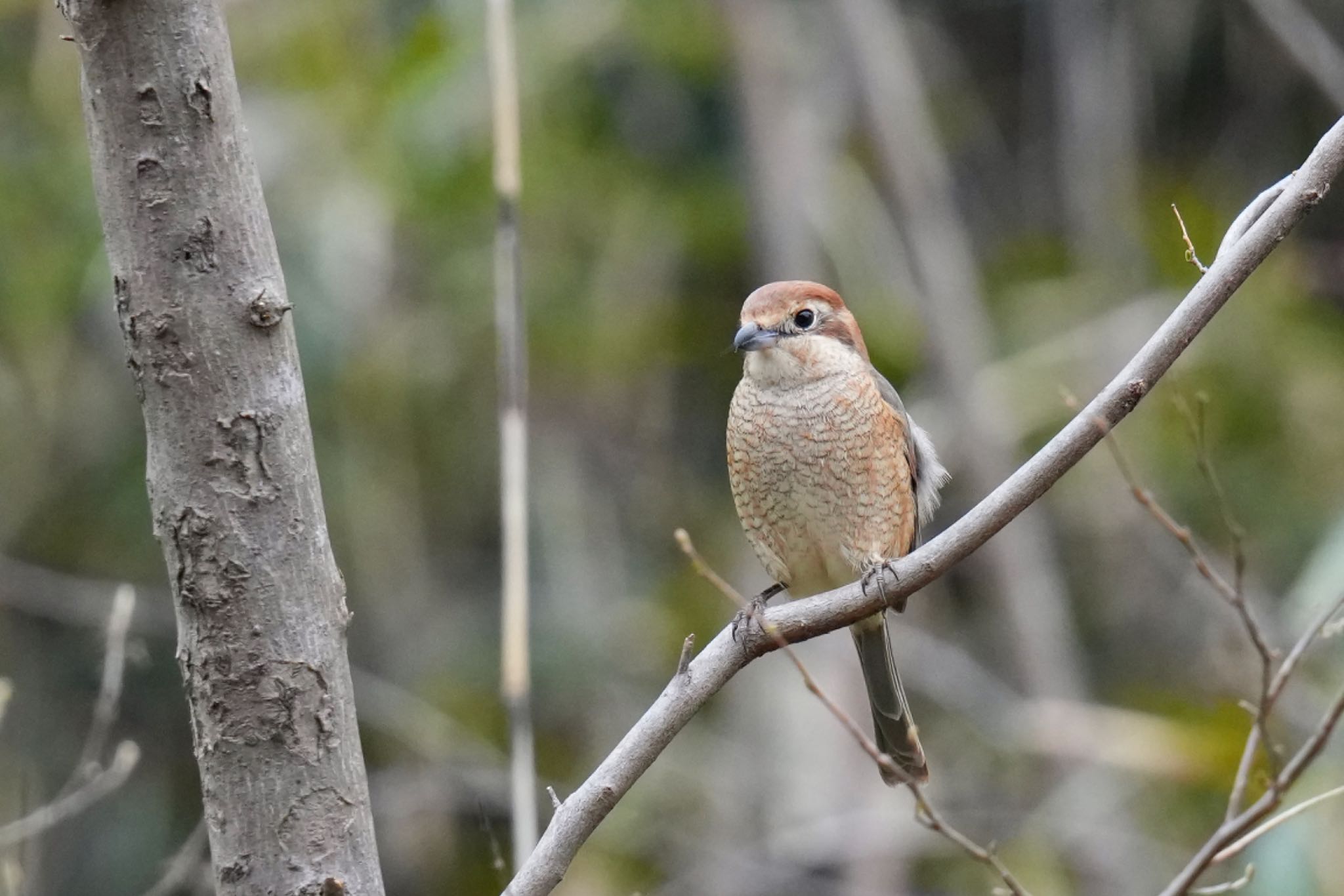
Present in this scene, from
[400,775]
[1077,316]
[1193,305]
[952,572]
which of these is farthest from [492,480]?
[1193,305]

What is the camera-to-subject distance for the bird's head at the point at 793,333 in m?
3.24

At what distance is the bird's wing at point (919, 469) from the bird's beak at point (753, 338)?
1.06 feet

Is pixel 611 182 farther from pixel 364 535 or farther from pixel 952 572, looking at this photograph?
pixel 952 572

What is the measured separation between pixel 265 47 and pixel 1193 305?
464cm

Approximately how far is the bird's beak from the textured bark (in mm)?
1628

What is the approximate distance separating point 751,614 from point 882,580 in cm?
27

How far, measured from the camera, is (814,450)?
3.25m

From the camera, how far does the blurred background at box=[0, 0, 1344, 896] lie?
512 centimetres

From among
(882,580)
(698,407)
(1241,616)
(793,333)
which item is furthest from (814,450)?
(698,407)

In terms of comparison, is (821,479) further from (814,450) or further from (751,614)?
(751,614)

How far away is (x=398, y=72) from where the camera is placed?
4.93 metres

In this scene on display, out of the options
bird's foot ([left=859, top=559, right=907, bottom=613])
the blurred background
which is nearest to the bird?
bird's foot ([left=859, top=559, right=907, bottom=613])

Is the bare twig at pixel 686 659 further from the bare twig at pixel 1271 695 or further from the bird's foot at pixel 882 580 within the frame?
the bare twig at pixel 1271 695

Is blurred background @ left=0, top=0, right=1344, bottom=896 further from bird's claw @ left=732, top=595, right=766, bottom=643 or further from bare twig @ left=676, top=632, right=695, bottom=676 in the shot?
bare twig @ left=676, top=632, right=695, bottom=676
